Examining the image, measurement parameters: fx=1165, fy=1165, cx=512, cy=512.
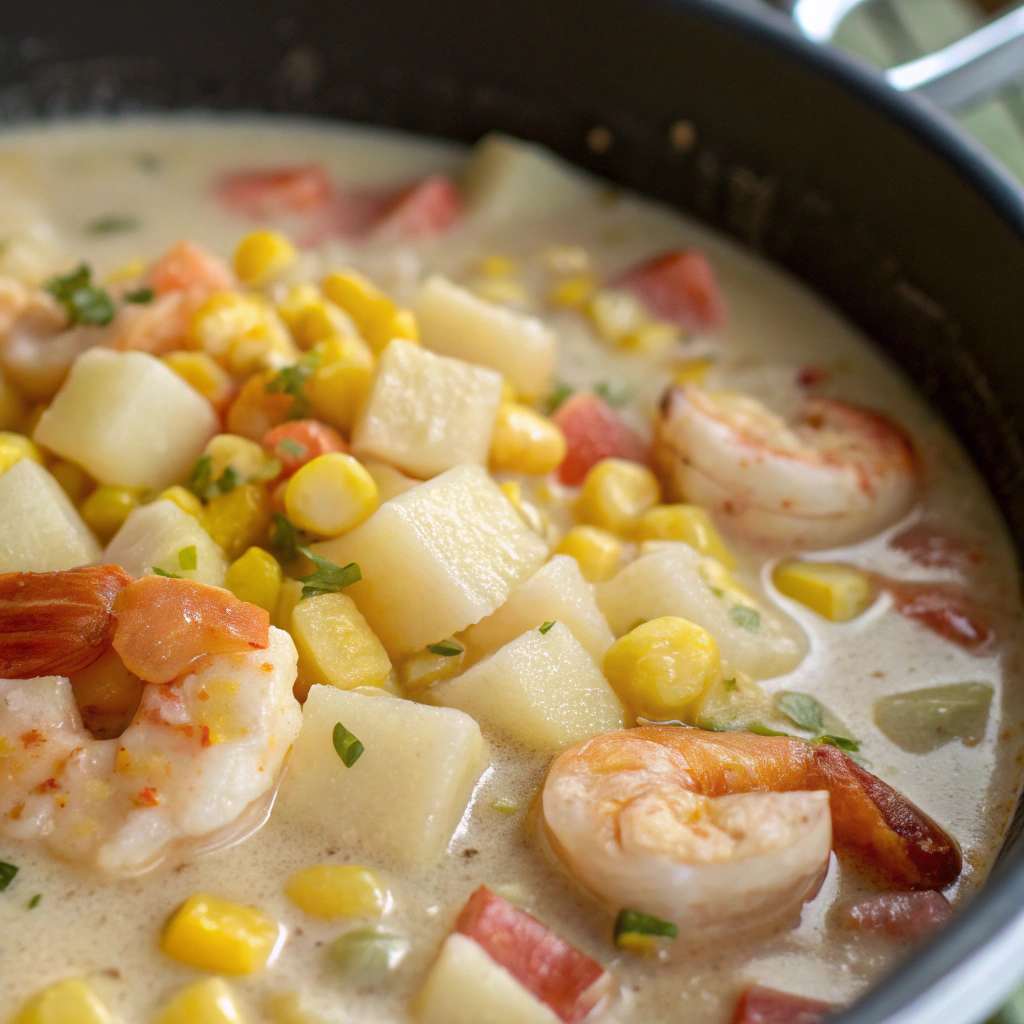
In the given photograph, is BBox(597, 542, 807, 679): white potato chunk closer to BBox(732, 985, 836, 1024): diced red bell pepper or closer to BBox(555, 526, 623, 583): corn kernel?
BBox(555, 526, 623, 583): corn kernel

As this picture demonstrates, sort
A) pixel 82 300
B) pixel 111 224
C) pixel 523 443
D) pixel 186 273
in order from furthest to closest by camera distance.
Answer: pixel 111 224
pixel 186 273
pixel 82 300
pixel 523 443

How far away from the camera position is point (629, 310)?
4016mm

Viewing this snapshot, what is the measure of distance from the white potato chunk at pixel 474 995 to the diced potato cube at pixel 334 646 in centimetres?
65

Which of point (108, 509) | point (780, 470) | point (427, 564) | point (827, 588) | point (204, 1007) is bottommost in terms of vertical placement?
point (204, 1007)

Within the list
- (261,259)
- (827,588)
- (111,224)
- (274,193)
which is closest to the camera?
(827,588)

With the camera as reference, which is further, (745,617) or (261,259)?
(261,259)

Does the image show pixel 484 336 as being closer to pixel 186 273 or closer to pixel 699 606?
pixel 186 273

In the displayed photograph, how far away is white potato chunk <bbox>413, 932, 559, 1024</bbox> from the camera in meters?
2.12

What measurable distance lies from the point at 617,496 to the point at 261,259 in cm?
153

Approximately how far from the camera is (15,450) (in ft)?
9.71

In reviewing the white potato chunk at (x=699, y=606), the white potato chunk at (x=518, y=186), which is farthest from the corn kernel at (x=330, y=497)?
the white potato chunk at (x=518, y=186)

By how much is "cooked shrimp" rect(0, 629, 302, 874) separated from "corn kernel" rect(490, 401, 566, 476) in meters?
1.05

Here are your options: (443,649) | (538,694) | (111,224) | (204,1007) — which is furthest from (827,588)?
(111,224)

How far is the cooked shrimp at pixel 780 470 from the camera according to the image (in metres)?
3.13
